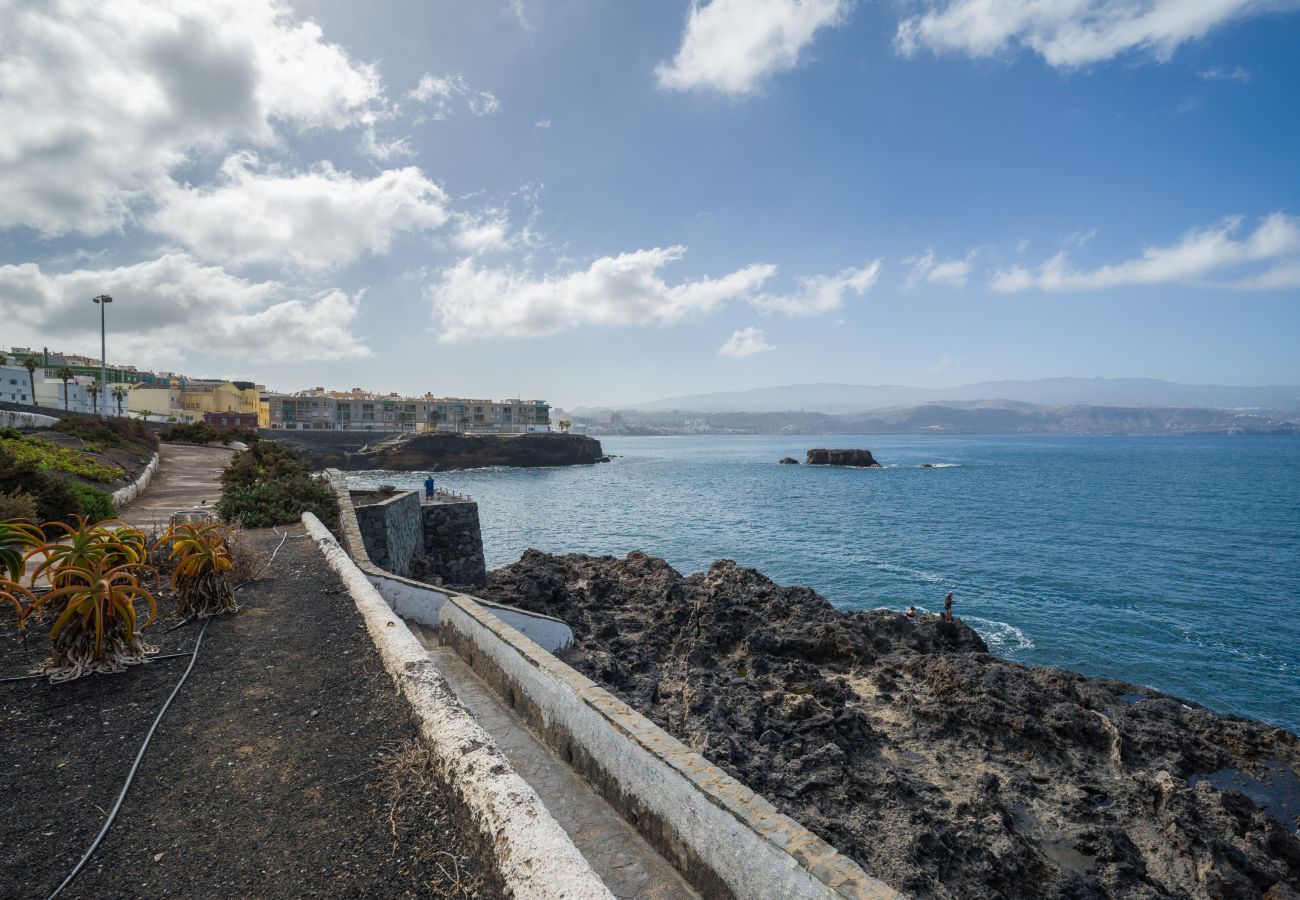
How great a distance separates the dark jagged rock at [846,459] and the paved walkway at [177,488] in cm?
8188

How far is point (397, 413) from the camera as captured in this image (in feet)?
400

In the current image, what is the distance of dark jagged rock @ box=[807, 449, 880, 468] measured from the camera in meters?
95.0

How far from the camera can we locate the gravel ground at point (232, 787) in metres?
3.33

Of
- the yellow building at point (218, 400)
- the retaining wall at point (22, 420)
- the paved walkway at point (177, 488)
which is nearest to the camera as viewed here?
the paved walkway at point (177, 488)

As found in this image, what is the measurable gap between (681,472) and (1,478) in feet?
245

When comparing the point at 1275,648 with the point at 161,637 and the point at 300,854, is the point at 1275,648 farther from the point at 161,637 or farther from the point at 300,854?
the point at 161,637

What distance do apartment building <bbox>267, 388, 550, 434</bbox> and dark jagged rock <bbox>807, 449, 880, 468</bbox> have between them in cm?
6416

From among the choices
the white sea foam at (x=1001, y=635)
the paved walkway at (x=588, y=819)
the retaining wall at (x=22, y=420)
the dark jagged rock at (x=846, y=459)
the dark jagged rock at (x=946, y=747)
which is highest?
the retaining wall at (x=22, y=420)

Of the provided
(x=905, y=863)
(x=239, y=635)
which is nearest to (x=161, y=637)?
(x=239, y=635)

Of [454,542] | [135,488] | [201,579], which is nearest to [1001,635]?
[454,542]

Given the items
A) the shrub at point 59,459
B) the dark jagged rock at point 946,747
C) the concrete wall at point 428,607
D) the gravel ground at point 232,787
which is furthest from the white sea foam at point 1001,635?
the shrub at point 59,459

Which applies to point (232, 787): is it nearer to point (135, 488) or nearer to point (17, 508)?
point (17, 508)

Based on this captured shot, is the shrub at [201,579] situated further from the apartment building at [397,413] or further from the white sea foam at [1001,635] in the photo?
the apartment building at [397,413]

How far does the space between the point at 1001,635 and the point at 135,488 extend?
26748 millimetres
